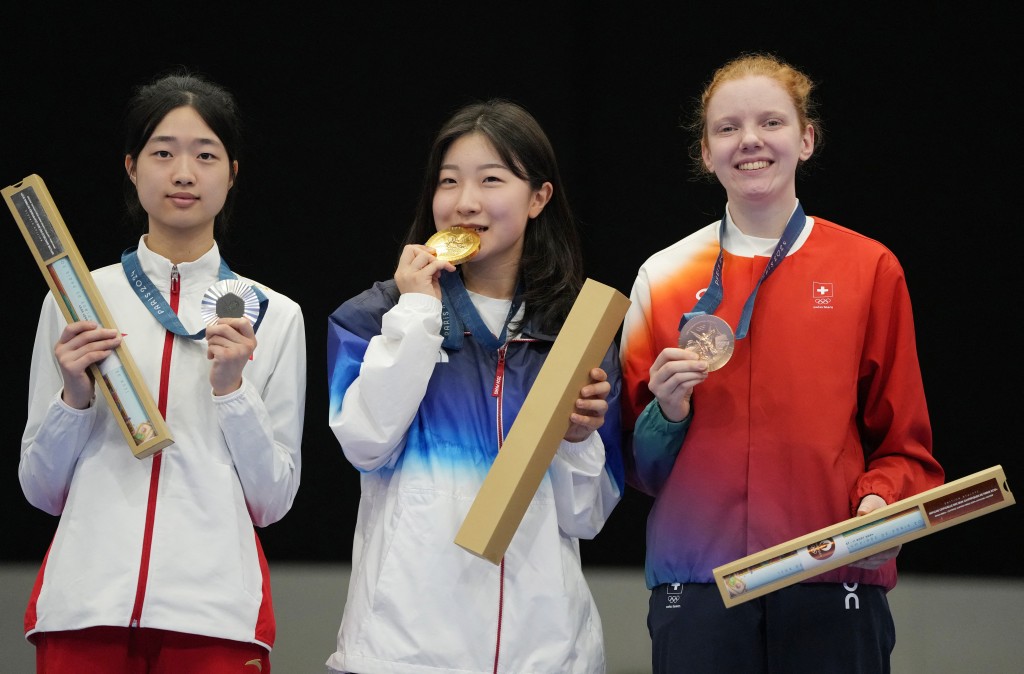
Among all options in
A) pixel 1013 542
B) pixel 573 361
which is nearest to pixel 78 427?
pixel 573 361

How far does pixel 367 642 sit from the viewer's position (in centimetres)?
218

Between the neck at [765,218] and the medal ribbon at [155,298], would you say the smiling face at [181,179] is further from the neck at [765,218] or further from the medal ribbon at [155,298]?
the neck at [765,218]

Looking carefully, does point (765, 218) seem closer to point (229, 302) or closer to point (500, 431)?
point (500, 431)

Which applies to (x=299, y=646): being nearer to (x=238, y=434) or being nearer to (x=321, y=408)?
(x=321, y=408)

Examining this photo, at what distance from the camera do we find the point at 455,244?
243 centimetres

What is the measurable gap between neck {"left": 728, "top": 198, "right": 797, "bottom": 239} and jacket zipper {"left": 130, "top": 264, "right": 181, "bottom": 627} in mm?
1170

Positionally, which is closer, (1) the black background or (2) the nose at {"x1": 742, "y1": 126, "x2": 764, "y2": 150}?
(2) the nose at {"x1": 742, "y1": 126, "x2": 764, "y2": 150}

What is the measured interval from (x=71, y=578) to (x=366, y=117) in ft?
7.70

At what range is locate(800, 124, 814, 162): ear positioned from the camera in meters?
2.46

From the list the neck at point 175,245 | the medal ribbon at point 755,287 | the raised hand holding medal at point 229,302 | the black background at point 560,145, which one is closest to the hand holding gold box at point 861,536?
the medal ribbon at point 755,287

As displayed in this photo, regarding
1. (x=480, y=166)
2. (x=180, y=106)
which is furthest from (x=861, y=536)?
(x=180, y=106)

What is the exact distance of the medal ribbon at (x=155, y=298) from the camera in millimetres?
2391

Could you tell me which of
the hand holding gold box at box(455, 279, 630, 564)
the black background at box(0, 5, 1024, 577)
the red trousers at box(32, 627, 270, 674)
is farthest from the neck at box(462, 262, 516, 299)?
the black background at box(0, 5, 1024, 577)

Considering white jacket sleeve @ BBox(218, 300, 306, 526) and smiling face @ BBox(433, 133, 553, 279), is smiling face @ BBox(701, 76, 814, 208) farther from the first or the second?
white jacket sleeve @ BBox(218, 300, 306, 526)
